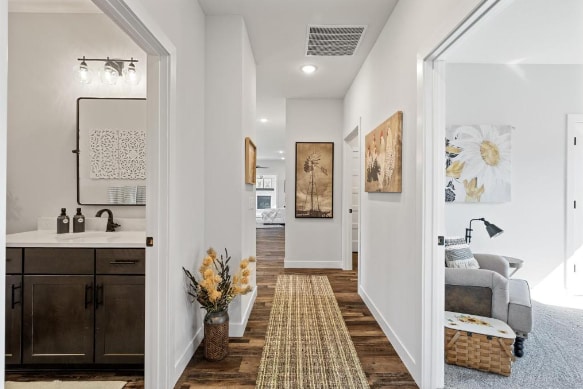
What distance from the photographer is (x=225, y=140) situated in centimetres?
254

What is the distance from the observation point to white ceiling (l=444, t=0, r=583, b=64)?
240 centimetres

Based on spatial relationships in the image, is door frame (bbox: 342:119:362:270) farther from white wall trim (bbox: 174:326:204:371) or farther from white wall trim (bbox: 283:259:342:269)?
white wall trim (bbox: 174:326:204:371)

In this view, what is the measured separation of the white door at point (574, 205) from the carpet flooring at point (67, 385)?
14.4 feet

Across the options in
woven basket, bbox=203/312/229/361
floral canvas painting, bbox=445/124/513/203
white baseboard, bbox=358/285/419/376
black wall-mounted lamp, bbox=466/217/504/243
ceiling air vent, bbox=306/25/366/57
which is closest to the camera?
white baseboard, bbox=358/285/419/376

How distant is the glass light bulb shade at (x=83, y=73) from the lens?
253 centimetres

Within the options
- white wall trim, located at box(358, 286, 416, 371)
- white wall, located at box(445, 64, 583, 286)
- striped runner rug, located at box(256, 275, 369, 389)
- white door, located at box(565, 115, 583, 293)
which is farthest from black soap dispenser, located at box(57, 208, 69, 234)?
white door, located at box(565, 115, 583, 293)

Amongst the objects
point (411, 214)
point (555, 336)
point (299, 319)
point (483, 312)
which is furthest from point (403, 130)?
point (555, 336)

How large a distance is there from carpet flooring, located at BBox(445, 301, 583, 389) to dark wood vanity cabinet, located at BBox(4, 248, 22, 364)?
2652 millimetres

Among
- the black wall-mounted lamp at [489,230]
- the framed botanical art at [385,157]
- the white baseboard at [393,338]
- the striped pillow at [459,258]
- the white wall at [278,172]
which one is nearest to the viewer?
the white baseboard at [393,338]

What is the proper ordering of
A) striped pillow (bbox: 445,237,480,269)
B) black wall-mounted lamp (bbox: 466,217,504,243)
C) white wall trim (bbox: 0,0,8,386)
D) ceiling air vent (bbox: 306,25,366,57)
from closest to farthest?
white wall trim (bbox: 0,0,8,386) → striped pillow (bbox: 445,237,480,269) → ceiling air vent (bbox: 306,25,366,57) → black wall-mounted lamp (bbox: 466,217,504,243)

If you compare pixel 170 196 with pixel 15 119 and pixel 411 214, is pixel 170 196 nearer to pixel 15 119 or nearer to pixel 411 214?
pixel 411 214

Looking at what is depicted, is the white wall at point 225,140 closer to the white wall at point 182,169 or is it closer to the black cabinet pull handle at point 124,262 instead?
the white wall at point 182,169

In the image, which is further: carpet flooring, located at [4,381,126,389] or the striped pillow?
the striped pillow

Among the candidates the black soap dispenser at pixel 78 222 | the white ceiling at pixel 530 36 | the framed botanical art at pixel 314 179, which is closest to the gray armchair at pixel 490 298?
the white ceiling at pixel 530 36
